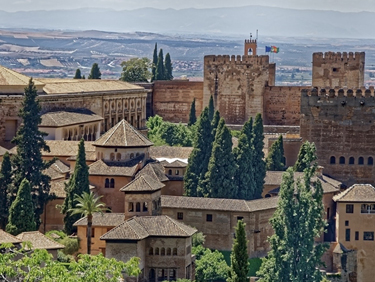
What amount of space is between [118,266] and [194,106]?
5196 centimetres

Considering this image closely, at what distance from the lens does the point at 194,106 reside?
3735 inches

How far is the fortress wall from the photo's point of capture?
338 feet

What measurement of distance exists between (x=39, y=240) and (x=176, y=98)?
156ft

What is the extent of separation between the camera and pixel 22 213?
59.8 m

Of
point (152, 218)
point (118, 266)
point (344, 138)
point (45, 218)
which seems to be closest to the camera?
point (118, 266)

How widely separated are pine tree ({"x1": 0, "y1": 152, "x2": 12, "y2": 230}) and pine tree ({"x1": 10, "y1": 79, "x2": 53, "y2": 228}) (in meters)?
0.28

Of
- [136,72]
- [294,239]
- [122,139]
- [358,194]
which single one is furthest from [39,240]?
[136,72]

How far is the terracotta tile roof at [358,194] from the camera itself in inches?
2586

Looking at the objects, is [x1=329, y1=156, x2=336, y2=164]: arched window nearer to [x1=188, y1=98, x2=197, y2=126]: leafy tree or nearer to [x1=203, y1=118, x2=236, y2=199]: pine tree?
[x1=203, y1=118, x2=236, y2=199]: pine tree

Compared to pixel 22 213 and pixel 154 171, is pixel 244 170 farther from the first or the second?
pixel 22 213

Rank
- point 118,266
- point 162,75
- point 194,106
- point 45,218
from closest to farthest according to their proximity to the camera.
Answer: point 118,266
point 45,218
point 194,106
point 162,75

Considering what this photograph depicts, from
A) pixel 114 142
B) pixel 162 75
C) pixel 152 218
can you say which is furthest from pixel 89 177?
pixel 162 75

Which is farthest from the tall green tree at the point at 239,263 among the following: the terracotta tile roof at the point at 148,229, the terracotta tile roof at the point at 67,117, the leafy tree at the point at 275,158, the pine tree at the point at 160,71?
the pine tree at the point at 160,71

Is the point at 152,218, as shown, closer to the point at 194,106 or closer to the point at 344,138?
the point at 344,138
